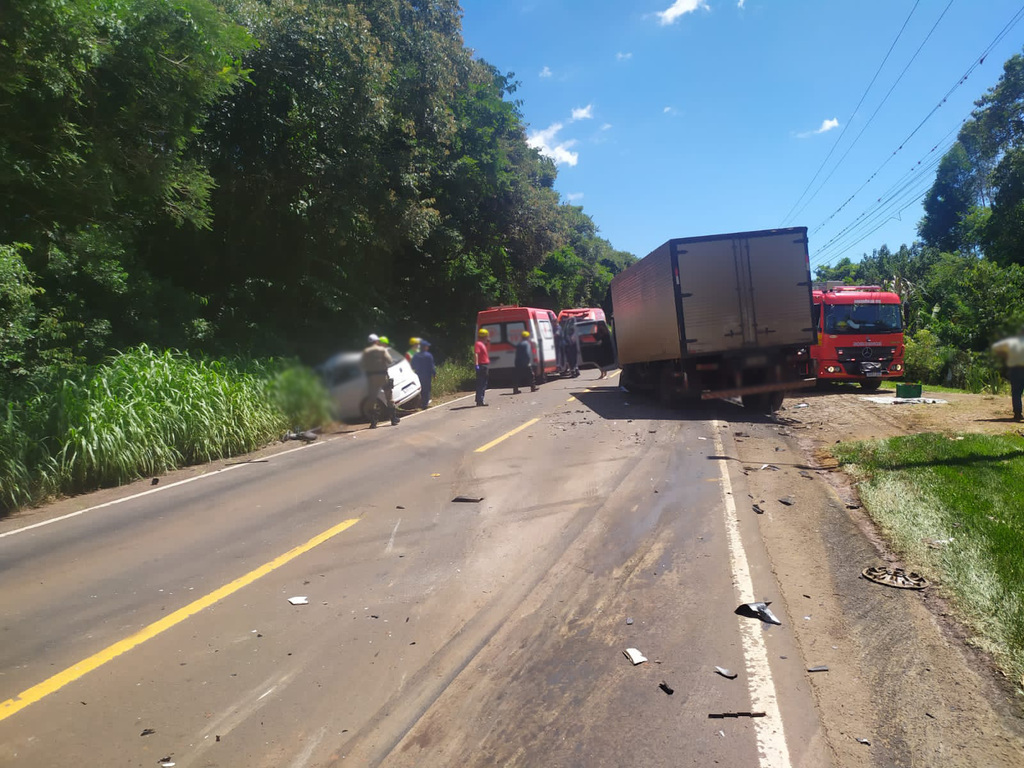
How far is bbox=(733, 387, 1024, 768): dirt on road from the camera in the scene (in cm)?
344

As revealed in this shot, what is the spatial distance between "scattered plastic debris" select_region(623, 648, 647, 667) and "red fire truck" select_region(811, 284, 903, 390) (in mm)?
16040

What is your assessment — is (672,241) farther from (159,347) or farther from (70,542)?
(70,542)

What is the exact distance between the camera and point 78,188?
11578mm

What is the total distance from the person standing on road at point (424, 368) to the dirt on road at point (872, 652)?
32.3ft

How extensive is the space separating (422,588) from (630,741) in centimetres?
244

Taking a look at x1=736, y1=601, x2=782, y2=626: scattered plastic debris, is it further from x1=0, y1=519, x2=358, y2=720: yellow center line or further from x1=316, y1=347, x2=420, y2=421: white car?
x1=316, y1=347, x2=420, y2=421: white car

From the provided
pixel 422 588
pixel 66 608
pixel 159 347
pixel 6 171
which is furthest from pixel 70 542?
pixel 159 347

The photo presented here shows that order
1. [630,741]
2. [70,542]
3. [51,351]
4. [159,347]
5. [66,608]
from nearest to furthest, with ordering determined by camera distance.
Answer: [630,741] → [66,608] → [70,542] → [51,351] → [159,347]

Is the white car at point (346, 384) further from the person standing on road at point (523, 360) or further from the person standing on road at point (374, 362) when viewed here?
the person standing on road at point (523, 360)

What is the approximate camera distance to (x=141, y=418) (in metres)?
11.5

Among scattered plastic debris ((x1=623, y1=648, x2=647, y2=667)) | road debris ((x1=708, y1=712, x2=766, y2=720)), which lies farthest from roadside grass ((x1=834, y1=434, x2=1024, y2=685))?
scattered plastic debris ((x1=623, y1=648, x2=647, y2=667))

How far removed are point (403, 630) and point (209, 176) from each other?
1192 centimetres

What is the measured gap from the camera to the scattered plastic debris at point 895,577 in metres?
5.41

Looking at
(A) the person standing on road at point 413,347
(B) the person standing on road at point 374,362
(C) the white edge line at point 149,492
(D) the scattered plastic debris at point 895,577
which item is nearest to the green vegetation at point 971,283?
(D) the scattered plastic debris at point 895,577
